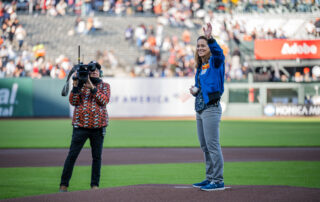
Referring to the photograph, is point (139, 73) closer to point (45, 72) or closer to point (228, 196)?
→ point (45, 72)

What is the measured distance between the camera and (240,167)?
36.6ft

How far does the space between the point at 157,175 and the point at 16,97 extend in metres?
20.9

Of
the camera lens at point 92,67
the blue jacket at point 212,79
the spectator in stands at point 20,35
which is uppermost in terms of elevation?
the spectator in stands at point 20,35

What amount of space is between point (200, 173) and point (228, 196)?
3.84 metres

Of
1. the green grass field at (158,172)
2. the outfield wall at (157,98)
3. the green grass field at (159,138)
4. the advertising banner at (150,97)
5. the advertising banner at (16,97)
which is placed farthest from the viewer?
the advertising banner at (150,97)

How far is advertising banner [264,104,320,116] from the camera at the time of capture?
1254 inches

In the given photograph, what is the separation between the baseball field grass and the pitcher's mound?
1.60 metres

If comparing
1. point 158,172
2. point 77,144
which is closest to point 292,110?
point 158,172

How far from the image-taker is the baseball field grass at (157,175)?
8.66 metres

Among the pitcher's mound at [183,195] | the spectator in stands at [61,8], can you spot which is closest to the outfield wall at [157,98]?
the spectator in stands at [61,8]

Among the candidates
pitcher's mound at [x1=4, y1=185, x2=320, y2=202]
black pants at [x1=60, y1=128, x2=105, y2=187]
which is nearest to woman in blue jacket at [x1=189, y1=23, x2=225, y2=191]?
pitcher's mound at [x1=4, y1=185, x2=320, y2=202]

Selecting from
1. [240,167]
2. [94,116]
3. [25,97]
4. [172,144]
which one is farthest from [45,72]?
[94,116]

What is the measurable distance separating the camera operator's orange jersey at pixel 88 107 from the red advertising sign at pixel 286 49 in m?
26.1

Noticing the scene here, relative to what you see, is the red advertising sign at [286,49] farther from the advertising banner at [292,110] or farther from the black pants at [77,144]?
the black pants at [77,144]
